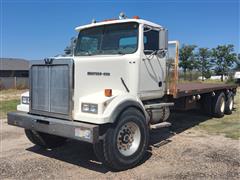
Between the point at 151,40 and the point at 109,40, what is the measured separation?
885mm

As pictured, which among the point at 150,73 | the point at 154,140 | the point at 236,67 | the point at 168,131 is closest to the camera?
the point at 150,73

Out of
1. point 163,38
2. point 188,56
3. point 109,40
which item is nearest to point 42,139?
point 109,40

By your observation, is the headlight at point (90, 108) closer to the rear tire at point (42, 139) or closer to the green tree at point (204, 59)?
the rear tire at point (42, 139)

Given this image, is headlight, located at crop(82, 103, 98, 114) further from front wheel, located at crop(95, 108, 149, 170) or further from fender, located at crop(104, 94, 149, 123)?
front wheel, located at crop(95, 108, 149, 170)

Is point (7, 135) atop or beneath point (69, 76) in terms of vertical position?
beneath

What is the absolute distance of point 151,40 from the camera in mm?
6133

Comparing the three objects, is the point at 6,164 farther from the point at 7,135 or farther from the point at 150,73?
the point at 150,73

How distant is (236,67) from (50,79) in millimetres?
53715

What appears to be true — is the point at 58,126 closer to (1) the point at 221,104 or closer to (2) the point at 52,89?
(2) the point at 52,89

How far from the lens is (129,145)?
541 cm

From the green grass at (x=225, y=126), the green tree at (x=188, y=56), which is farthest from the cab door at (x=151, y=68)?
the green tree at (x=188, y=56)

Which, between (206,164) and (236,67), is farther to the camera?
(236,67)

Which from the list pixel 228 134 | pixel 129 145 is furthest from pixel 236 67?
pixel 129 145

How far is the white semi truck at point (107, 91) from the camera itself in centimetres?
490
